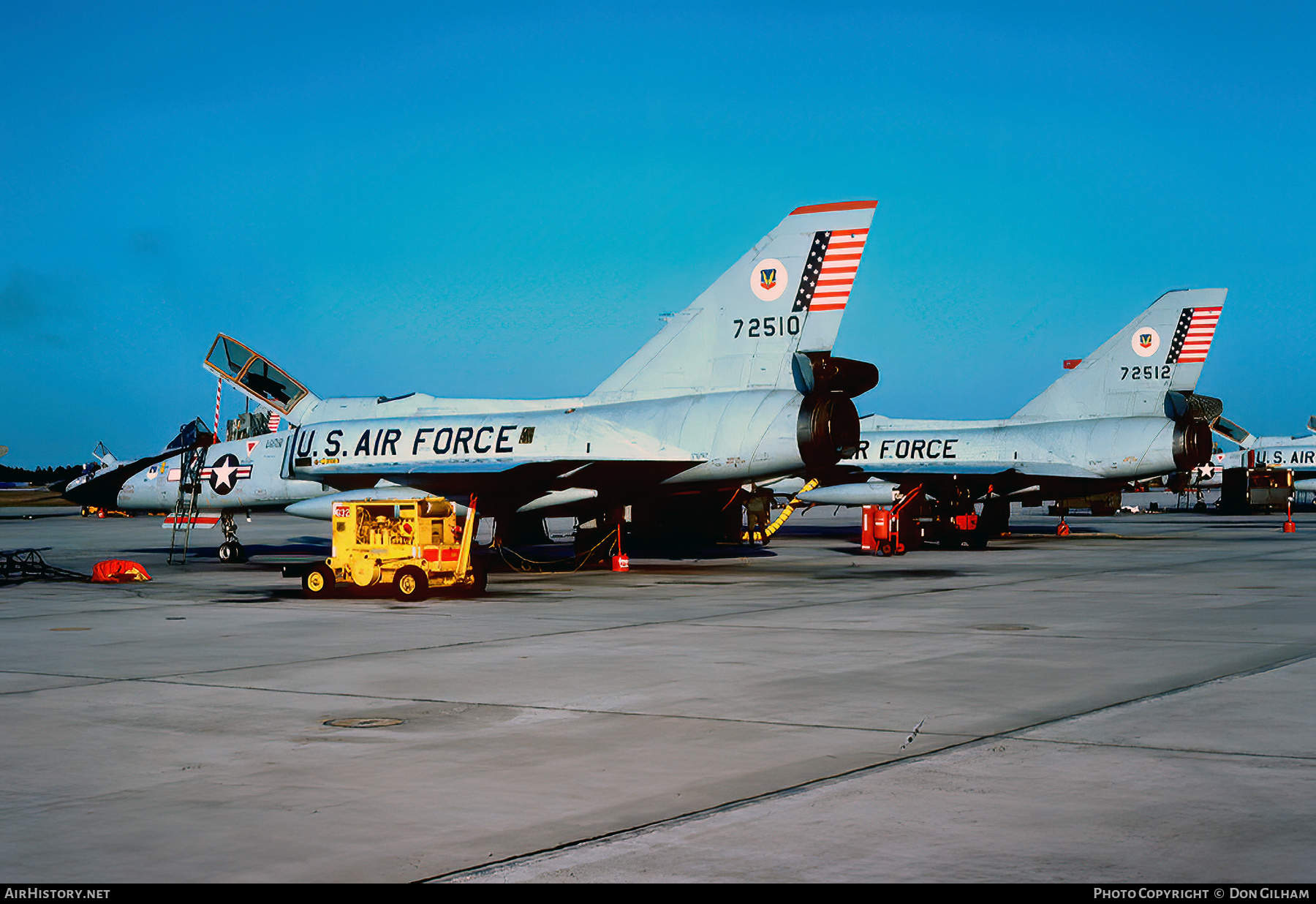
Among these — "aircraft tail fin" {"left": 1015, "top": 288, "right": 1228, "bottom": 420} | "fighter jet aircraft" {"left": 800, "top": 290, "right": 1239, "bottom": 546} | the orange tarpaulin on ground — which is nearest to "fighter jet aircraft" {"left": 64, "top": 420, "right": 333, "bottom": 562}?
the orange tarpaulin on ground

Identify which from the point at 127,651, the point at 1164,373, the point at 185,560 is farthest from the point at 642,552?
the point at 127,651

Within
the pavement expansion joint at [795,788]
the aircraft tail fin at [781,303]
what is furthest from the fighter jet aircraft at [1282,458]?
the pavement expansion joint at [795,788]

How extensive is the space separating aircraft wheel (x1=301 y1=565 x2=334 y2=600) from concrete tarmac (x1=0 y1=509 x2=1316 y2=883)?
1942 mm

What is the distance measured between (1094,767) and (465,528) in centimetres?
1171

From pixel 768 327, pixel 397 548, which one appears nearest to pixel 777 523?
pixel 768 327

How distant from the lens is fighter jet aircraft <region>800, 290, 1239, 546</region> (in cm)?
3053

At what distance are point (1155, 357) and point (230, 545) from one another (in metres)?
23.0

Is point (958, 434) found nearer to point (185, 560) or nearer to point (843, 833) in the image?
point (185, 560)

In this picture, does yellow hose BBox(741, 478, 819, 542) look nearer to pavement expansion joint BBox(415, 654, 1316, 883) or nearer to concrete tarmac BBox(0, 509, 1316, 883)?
concrete tarmac BBox(0, 509, 1316, 883)

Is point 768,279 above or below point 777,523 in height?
above

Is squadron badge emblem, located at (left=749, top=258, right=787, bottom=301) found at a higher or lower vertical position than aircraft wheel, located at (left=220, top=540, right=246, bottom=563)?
higher

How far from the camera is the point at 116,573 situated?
20375 mm

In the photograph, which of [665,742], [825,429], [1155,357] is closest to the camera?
[665,742]

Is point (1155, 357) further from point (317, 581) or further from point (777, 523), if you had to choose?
point (317, 581)
